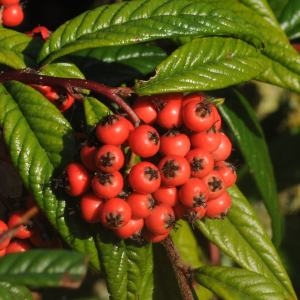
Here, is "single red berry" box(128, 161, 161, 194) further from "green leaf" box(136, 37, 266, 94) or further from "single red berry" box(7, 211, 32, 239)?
"single red berry" box(7, 211, 32, 239)

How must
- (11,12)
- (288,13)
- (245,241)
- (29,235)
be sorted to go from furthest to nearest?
(288,13), (11,12), (245,241), (29,235)

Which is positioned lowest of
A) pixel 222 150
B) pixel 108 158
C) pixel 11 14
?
pixel 222 150

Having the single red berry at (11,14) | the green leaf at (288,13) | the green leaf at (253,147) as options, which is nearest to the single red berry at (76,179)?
the single red berry at (11,14)

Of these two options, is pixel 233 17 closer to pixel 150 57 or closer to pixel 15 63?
pixel 150 57

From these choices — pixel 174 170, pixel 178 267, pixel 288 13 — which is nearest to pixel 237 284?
pixel 178 267

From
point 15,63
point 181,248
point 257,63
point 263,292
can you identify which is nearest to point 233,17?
point 257,63

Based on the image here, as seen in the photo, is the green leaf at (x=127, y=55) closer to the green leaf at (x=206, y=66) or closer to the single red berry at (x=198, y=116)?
the green leaf at (x=206, y=66)

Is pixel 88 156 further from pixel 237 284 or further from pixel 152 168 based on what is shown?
pixel 237 284
